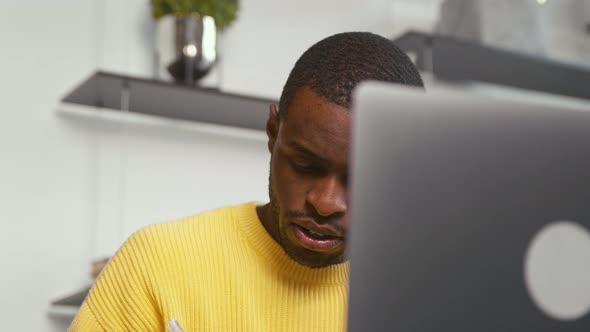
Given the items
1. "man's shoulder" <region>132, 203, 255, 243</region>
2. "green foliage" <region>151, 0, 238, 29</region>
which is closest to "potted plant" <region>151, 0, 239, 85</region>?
"green foliage" <region>151, 0, 238, 29</region>

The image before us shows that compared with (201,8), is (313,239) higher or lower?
lower

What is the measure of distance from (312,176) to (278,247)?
162mm

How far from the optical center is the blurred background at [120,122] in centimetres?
191

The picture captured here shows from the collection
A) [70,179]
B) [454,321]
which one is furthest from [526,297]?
[70,179]

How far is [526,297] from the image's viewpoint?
0.40 m

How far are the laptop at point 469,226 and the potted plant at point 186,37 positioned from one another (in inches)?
63.3

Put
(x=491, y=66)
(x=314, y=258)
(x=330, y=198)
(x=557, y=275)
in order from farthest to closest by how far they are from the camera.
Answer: (x=491, y=66)
(x=314, y=258)
(x=330, y=198)
(x=557, y=275)

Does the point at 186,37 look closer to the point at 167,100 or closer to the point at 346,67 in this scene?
the point at 167,100

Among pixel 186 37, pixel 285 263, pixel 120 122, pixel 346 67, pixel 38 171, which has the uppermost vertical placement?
pixel 346 67

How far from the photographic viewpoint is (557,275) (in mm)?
402

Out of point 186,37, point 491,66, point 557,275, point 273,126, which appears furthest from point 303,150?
point 491,66

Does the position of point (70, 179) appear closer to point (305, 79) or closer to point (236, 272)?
point (236, 272)

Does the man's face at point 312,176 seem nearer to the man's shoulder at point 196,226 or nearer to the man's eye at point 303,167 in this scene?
the man's eye at point 303,167

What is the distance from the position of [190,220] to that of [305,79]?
0.25 metres
